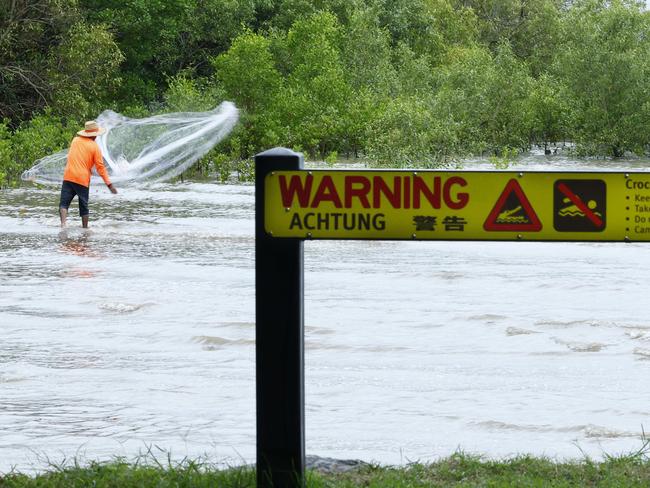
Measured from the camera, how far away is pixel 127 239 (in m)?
17.7

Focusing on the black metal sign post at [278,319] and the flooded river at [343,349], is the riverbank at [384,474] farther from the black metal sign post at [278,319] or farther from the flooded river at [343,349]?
the flooded river at [343,349]

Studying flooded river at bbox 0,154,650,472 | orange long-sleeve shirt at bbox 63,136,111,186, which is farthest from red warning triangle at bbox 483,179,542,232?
orange long-sleeve shirt at bbox 63,136,111,186

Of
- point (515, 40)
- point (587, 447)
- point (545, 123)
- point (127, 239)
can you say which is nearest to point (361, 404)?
point (587, 447)

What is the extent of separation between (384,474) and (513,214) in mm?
1385

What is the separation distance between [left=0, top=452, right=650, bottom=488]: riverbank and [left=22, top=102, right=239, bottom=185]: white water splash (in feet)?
57.3

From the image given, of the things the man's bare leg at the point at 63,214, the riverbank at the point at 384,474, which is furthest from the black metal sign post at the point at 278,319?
the man's bare leg at the point at 63,214

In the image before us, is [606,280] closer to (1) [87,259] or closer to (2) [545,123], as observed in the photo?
(1) [87,259]

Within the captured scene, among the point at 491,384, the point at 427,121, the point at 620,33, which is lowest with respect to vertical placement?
the point at 491,384

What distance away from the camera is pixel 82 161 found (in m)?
19.1

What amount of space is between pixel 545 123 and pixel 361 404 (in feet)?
138

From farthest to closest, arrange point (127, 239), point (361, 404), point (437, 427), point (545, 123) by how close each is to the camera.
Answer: point (545, 123)
point (127, 239)
point (361, 404)
point (437, 427)

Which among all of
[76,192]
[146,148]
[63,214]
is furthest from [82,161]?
[146,148]

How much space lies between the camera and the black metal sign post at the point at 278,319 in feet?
15.5

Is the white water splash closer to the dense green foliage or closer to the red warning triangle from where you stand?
the dense green foliage
